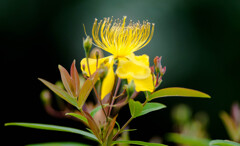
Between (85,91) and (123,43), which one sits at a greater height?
(123,43)

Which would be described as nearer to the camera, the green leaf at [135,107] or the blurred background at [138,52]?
the green leaf at [135,107]

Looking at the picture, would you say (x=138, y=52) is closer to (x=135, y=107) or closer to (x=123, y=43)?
(x=123, y=43)

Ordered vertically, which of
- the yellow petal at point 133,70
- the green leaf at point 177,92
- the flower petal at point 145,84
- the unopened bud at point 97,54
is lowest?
the green leaf at point 177,92

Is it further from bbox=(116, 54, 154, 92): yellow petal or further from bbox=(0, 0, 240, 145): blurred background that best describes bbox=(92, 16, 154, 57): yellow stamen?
bbox=(0, 0, 240, 145): blurred background

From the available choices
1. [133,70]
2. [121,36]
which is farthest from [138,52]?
[133,70]

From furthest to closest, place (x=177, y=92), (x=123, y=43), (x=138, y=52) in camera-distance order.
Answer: (x=138, y=52) < (x=123, y=43) < (x=177, y=92)

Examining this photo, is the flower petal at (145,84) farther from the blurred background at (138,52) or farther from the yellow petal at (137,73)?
the blurred background at (138,52)

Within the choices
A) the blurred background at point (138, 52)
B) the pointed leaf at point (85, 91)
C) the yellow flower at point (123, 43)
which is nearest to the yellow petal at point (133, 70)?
the yellow flower at point (123, 43)

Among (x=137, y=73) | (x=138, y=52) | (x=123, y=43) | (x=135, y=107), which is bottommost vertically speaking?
(x=135, y=107)

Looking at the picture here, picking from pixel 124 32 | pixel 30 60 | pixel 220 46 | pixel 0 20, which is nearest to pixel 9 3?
pixel 0 20
